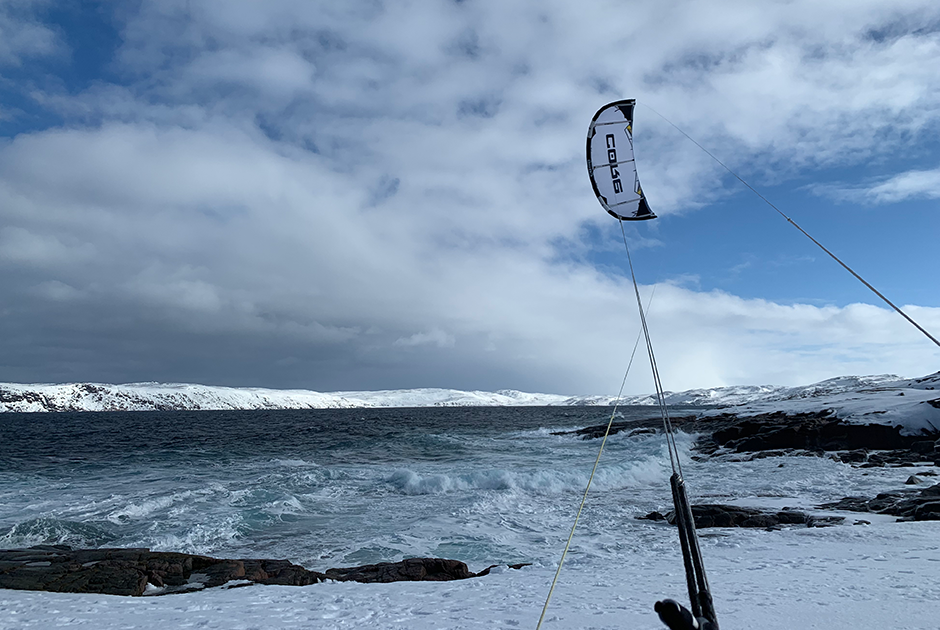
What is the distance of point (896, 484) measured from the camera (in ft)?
48.8

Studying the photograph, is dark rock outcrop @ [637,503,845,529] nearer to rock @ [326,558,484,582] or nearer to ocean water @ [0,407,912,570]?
ocean water @ [0,407,912,570]

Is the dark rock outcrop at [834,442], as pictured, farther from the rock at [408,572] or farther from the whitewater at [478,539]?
the rock at [408,572]

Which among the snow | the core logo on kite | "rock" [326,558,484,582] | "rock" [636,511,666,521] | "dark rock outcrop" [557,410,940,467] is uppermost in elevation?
the core logo on kite

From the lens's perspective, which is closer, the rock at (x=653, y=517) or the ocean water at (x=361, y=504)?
the ocean water at (x=361, y=504)

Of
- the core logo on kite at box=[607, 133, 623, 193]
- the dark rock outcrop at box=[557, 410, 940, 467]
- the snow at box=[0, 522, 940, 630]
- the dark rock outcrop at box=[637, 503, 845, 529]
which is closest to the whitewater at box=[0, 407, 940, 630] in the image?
the snow at box=[0, 522, 940, 630]

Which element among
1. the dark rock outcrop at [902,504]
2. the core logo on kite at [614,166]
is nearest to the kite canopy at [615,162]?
the core logo on kite at [614,166]

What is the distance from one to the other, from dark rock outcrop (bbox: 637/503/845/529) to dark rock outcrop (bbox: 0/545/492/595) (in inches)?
207

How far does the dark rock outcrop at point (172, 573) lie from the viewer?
25.5 ft

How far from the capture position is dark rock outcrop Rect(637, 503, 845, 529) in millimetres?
10070

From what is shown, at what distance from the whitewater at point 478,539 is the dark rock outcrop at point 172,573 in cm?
58

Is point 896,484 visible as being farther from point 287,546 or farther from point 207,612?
point 207,612

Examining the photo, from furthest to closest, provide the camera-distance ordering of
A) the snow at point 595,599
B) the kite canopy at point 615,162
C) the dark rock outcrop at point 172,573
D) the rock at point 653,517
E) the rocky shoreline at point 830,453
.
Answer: the rock at point 653,517
the rocky shoreline at point 830,453
the kite canopy at point 615,162
the dark rock outcrop at point 172,573
the snow at point 595,599

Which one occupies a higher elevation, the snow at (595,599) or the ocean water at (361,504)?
the snow at (595,599)

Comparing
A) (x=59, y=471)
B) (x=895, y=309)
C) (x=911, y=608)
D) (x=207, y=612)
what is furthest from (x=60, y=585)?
(x=59, y=471)
